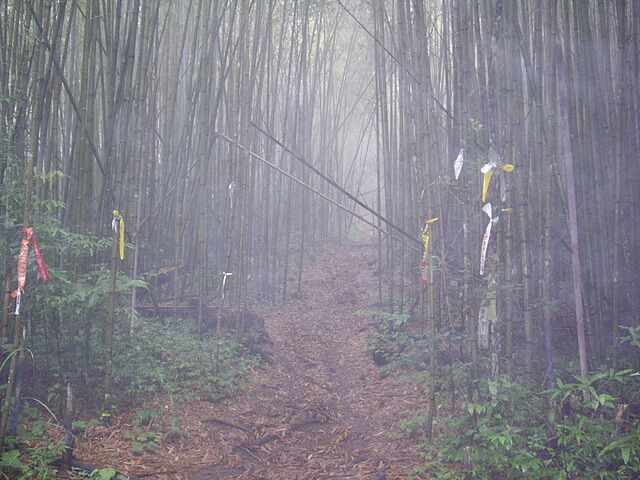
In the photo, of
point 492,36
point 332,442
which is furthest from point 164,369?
point 492,36

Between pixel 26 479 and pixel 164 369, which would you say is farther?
pixel 164 369

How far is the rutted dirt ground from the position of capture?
256 centimetres

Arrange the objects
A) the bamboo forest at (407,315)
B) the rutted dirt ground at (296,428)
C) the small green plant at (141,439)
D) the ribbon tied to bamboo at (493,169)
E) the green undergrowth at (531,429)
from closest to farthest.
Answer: the green undergrowth at (531,429) → the bamboo forest at (407,315) → the ribbon tied to bamboo at (493,169) → the rutted dirt ground at (296,428) → the small green plant at (141,439)

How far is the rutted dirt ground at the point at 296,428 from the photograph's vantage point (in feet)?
8.39

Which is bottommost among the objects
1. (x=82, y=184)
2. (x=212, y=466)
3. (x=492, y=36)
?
(x=212, y=466)

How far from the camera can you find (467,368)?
106 inches

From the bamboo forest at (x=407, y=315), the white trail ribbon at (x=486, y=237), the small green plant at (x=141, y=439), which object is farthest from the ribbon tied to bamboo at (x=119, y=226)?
the white trail ribbon at (x=486, y=237)

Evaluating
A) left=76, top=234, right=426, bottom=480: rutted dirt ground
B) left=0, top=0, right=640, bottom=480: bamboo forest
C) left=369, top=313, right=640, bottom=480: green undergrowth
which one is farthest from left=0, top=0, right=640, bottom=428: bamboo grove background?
left=76, top=234, right=426, bottom=480: rutted dirt ground

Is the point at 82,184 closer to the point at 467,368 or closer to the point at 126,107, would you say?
the point at 126,107

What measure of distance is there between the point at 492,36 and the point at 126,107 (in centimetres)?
217

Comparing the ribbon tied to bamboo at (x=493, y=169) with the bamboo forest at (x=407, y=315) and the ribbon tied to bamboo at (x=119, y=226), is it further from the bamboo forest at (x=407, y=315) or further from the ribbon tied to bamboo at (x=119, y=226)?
the ribbon tied to bamboo at (x=119, y=226)

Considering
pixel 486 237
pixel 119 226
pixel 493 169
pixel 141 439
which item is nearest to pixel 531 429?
pixel 486 237

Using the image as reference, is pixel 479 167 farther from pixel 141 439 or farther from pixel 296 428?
pixel 141 439

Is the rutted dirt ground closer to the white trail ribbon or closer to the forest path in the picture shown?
the forest path
